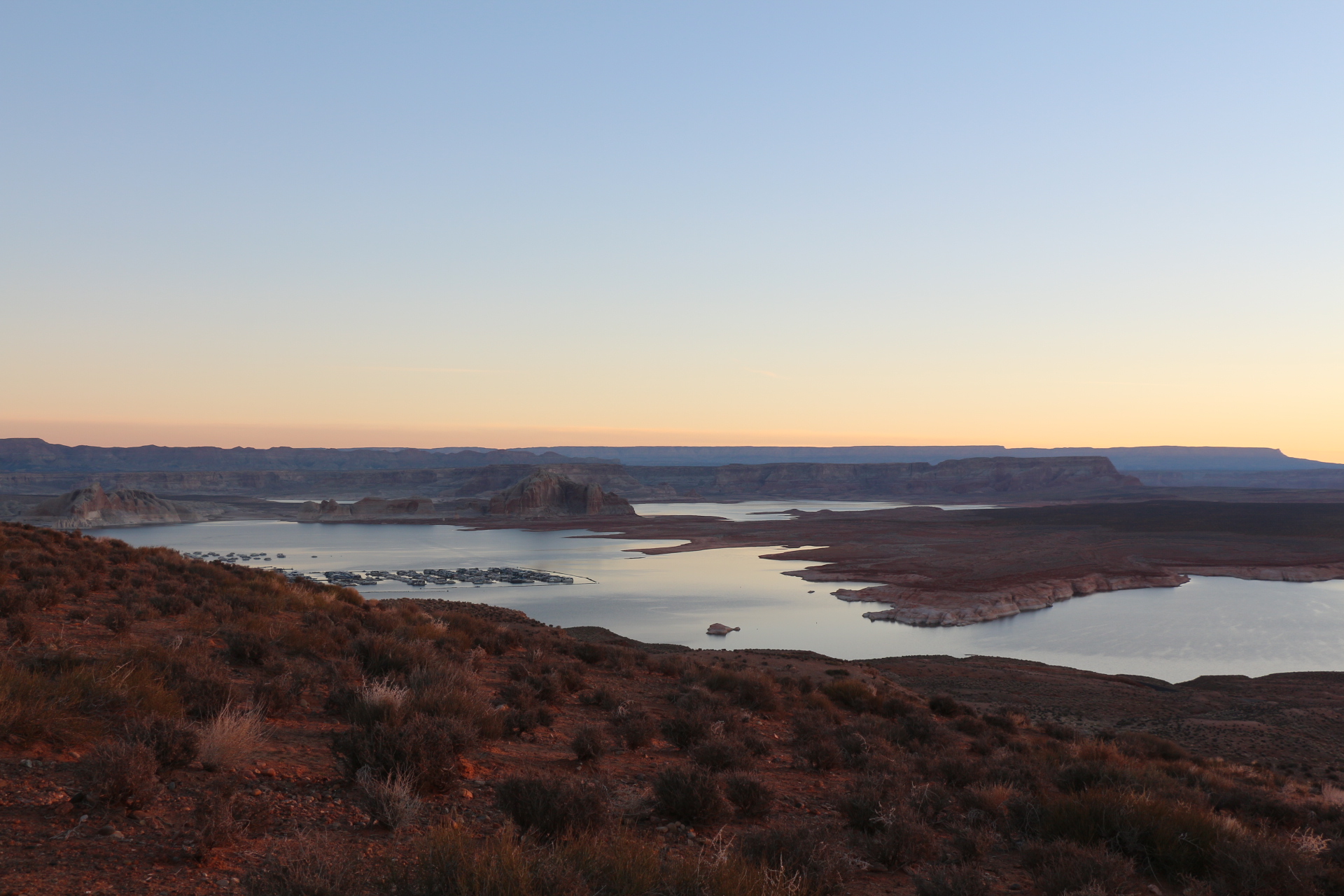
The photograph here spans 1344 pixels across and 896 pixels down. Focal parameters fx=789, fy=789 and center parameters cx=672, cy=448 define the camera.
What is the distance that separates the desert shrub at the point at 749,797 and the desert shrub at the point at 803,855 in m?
1.03

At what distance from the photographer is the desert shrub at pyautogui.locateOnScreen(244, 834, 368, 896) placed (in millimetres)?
3195

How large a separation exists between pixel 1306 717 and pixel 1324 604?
34399 mm

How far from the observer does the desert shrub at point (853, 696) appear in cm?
1345

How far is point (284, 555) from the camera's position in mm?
64438

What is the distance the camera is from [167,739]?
515 centimetres

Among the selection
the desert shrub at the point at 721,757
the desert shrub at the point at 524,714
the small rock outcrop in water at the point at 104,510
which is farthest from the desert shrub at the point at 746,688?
the small rock outcrop in water at the point at 104,510

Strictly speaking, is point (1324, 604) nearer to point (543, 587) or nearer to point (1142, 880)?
point (543, 587)

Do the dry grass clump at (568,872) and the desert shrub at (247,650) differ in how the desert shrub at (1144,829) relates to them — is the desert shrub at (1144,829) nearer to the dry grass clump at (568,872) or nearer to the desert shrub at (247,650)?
the dry grass clump at (568,872)

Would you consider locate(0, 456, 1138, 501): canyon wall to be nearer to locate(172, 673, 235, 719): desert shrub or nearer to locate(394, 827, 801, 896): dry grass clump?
locate(172, 673, 235, 719): desert shrub

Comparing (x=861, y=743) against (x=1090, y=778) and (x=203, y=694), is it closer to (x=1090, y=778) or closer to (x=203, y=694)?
(x=1090, y=778)

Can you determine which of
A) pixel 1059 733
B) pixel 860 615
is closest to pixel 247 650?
pixel 1059 733

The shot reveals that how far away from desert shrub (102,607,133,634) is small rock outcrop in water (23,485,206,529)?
291 feet

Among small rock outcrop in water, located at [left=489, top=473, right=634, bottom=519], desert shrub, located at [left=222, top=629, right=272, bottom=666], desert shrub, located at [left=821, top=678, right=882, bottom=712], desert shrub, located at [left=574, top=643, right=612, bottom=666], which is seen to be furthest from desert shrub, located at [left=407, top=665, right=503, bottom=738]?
small rock outcrop in water, located at [left=489, top=473, right=634, bottom=519]

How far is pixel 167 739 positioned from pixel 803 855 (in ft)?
13.6
